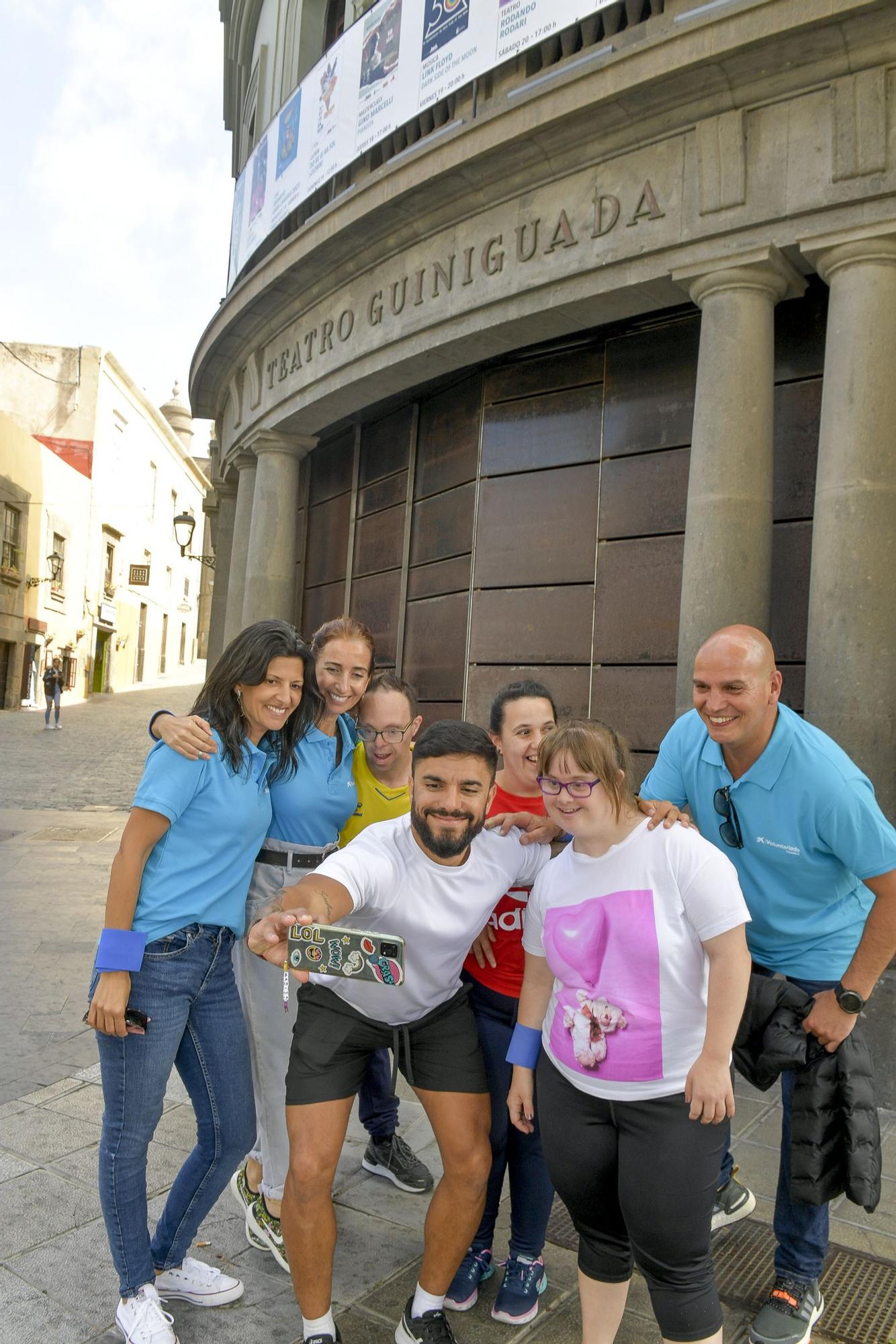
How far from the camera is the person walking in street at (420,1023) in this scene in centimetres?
273

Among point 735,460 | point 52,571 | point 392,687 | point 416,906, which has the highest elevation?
point 52,571

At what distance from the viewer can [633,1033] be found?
245cm

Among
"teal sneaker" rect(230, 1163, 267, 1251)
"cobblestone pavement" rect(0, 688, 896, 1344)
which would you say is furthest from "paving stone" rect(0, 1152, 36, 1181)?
"teal sneaker" rect(230, 1163, 267, 1251)

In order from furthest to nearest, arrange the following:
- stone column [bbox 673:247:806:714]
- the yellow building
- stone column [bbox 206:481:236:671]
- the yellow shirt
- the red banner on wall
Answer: the red banner on wall → the yellow building → stone column [bbox 206:481:236:671] → stone column [bbox 673:247:806:714] → the yellow shirt

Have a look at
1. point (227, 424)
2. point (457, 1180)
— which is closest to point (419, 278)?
point (227, 424)

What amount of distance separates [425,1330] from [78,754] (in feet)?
65.2

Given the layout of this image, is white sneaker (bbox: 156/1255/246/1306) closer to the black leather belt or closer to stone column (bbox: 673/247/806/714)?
the black leather belt

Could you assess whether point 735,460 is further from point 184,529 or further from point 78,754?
point 78,754

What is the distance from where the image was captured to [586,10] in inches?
276

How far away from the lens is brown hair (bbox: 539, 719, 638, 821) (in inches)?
101

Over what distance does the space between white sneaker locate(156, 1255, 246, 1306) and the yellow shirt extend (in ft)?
4.52

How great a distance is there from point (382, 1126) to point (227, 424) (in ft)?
36.5

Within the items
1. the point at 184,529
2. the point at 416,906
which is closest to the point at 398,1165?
the point at 416,906

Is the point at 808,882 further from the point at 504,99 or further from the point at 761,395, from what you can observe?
the point at 504,99
